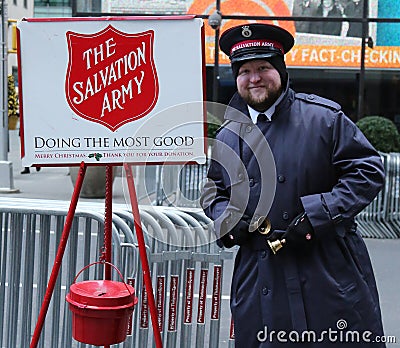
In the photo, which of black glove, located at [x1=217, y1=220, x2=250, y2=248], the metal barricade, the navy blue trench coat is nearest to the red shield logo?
the navy blue trench coat

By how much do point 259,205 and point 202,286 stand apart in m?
1.17

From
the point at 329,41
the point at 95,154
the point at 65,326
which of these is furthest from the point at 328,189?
the point at 329,41

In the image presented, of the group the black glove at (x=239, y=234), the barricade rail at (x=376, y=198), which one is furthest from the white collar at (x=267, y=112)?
the barricade rail at (x=376, y=198)

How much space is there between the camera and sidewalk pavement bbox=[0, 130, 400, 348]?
21.0 feet

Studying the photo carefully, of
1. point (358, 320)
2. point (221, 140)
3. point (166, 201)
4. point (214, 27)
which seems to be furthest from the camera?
point (214, 27)

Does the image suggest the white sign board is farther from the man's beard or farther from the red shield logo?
the man's beard

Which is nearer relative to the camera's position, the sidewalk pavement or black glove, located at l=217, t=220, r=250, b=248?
black glove, located at l=217, t=220, r=250, b=248

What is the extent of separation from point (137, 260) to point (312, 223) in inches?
58.3

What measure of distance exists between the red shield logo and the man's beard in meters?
0.45

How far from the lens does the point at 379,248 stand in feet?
30.2

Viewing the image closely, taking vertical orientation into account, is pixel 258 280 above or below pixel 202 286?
above

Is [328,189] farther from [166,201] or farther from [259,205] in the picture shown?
[166,201]

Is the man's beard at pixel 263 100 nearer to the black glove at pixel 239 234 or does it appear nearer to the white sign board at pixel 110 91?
the white sign board at pixel 110 91

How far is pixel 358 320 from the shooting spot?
2977 mm
